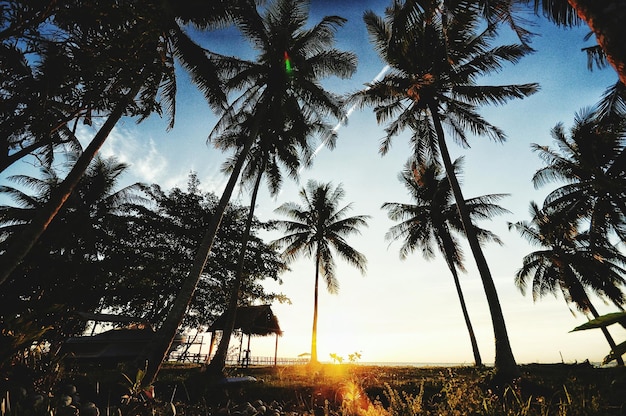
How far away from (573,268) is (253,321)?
20381mm

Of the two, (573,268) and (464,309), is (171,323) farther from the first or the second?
(573,268)

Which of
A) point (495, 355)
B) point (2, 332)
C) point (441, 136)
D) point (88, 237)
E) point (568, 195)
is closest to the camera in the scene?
point (2, 332)

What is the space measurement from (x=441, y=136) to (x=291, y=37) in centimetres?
664

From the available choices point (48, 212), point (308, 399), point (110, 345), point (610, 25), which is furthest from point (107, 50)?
point (110, 345)

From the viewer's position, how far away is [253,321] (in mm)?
16922

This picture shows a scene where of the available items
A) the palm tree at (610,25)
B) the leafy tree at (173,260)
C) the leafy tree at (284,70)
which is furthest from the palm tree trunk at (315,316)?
the palm tree at (610,25)

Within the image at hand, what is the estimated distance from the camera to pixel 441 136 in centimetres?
1027

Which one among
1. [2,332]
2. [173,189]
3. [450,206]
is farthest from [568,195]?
[173,189]

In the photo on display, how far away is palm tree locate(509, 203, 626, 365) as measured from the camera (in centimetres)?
1680

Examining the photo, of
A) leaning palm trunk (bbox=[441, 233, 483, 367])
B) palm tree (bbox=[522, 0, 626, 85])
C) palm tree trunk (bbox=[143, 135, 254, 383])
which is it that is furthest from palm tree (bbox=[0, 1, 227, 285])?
leaning palm trunk (bbox=[441, 233, 483, 367])

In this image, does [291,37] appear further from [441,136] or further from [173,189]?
[173,189]

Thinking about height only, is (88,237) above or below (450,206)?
below

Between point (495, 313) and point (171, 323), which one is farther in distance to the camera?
point (495, 313)

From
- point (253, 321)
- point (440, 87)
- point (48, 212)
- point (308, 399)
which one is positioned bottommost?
point (308, 399)
